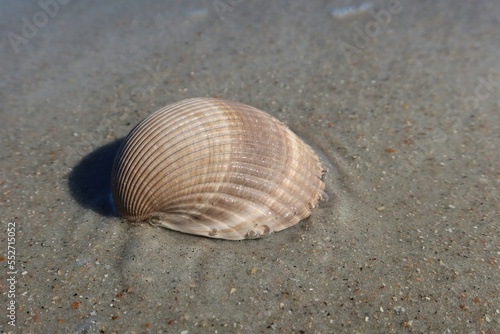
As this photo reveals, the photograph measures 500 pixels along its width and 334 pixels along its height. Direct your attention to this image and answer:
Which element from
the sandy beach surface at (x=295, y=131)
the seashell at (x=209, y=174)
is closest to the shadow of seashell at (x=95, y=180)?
the sandy beach surface at (x=295, y=131)

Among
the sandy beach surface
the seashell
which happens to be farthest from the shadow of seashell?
the seashell

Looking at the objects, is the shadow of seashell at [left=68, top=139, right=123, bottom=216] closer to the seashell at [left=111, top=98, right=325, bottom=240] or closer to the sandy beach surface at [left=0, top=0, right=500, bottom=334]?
the sandy beach surface at [left=0, top=0, right=500, bottom=334]

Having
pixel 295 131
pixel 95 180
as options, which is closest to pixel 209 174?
pixel 95 180

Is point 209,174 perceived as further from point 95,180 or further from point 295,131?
point 295,131

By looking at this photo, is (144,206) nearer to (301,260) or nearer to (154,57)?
(301,260)

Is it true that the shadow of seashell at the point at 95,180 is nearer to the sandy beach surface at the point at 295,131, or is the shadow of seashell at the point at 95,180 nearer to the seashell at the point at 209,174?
the sandy beach surface at the point at 295,131

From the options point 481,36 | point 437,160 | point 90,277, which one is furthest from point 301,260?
point 481,36
